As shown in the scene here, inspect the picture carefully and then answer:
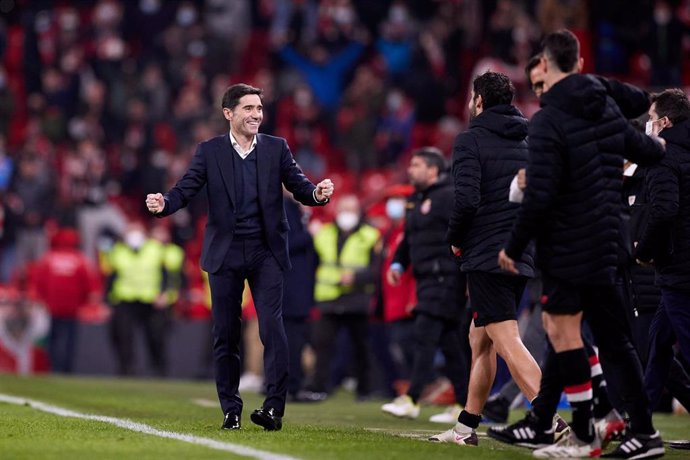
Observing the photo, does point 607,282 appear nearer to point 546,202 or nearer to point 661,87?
point 546,202

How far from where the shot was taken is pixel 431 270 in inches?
471

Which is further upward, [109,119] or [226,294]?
[109,119]

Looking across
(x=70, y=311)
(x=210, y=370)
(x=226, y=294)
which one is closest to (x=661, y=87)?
(x=210, y=370)

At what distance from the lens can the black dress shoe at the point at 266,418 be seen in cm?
911

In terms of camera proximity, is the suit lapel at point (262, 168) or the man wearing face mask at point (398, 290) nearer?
the suit lapel at point (262, 168)

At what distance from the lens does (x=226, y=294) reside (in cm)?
927

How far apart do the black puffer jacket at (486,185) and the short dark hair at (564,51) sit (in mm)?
1245

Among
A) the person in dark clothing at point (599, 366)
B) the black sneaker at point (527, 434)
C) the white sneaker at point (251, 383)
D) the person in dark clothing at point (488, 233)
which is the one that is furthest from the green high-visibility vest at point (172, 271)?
the black sneaker at point (527, 434)

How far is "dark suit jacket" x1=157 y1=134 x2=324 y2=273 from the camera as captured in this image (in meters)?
9.28

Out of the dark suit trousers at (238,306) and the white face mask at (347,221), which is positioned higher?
the white face mask at (347,221)

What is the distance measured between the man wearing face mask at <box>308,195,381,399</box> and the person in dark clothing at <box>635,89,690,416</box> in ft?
22.0

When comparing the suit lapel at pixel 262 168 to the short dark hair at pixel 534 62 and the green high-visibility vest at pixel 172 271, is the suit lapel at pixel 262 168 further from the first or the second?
the green high-visibility vest at pixel 172 271

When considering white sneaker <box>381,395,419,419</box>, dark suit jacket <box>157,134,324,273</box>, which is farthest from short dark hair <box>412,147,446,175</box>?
dark suit jacket <box>157,134,324,273</box>

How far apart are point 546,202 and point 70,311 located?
13.6 meters
